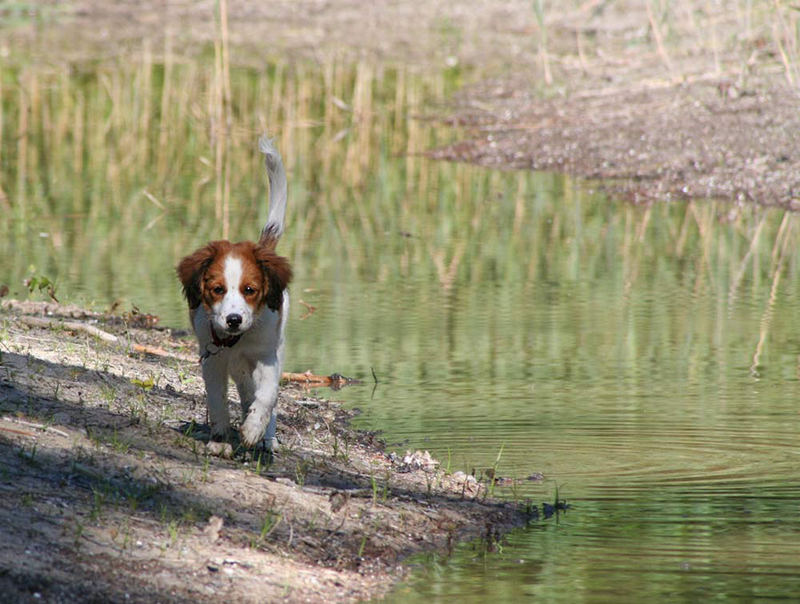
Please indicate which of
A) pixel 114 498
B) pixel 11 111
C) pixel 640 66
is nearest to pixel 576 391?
pixel 114 498

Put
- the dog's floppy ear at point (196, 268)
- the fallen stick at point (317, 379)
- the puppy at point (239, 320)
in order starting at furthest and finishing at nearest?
the fallen stick at point (317, 379) → the dog's floppy ear at point (196, 268) → the puppy at point (239, 320)

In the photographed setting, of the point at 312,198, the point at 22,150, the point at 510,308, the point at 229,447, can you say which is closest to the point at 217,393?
the point at 229,447

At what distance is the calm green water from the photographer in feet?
20.3

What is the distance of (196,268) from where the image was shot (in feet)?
21.1

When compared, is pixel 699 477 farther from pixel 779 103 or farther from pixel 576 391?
pixel 779 103

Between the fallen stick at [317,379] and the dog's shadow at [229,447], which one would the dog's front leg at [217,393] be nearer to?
the dog's shadow at [229,447]

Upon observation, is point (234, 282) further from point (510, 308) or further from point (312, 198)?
point (312, 198)

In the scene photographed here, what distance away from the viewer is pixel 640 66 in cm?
2253

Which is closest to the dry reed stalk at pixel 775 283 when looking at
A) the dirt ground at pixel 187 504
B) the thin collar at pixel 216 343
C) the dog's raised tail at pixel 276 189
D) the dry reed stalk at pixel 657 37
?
the dirt ground at pixel 187 504

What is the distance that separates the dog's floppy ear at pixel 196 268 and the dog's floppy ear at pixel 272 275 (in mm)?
204

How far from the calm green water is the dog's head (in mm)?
1319

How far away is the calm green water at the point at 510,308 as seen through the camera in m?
6.20

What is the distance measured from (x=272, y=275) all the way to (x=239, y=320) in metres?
0.42

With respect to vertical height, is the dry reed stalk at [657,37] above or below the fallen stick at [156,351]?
above
